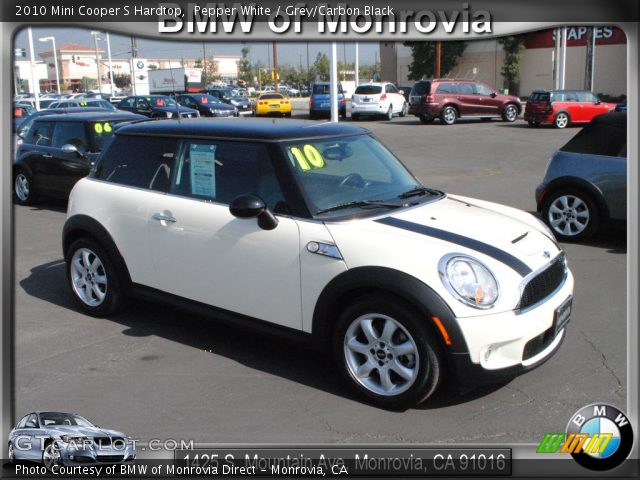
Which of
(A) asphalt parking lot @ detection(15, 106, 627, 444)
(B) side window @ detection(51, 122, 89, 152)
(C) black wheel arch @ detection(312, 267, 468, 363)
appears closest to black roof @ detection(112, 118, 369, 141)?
(C) black wheel arch @ detection(312, 267, 468, 363)

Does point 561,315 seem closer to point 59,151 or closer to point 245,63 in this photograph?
point 245,63

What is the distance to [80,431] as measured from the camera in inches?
137

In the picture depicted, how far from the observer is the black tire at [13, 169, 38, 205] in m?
11.2

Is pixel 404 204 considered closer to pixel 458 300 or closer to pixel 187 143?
pixel 458 300

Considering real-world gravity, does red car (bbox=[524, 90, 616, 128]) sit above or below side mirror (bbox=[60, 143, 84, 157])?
above

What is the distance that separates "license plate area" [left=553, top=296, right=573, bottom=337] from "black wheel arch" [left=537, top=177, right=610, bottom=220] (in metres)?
3.85

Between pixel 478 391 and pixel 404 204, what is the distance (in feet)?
4.36

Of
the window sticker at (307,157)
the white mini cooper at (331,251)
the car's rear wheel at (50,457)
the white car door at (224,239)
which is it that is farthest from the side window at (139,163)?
the car's rear wheel at (50,457)

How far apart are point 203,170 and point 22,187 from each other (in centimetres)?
784

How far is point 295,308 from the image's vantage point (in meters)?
4.27

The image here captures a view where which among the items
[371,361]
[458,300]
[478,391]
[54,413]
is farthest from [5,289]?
[478,391]

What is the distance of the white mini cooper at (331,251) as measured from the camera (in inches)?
149

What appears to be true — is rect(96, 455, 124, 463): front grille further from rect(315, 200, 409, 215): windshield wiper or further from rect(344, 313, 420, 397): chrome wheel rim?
rect(315, 200, 409, 215): windshield wiper

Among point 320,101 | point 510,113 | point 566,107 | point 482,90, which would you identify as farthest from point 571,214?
point 320,101
